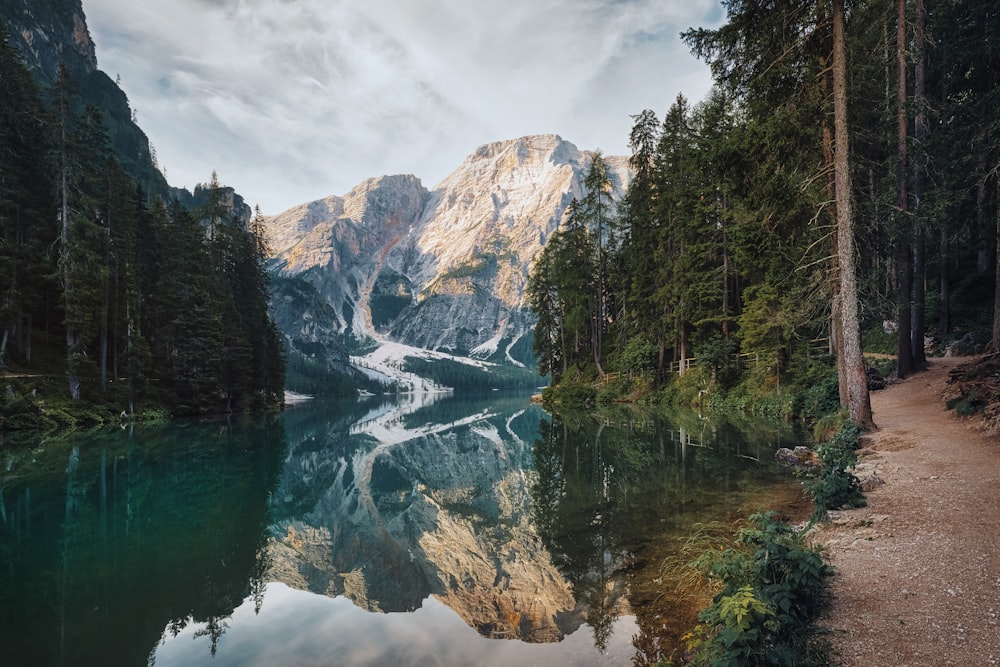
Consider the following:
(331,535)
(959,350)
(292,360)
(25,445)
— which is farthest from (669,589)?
(292,360)

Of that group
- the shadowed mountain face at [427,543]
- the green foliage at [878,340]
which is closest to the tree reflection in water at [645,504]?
the shadowed mountain face at [427,543]

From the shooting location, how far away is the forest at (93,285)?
31.7 meters

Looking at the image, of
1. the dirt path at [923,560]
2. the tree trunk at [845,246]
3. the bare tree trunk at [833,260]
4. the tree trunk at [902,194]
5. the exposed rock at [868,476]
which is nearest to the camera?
the dirt path at [923,560]

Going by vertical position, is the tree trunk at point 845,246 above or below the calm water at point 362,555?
above

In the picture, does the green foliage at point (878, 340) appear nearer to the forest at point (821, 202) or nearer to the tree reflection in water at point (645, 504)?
the forest at point (821, 202)

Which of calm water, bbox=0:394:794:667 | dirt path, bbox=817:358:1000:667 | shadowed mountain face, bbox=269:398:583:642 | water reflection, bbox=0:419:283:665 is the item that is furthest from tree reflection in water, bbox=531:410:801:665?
water reflection, bbox=0:419:283:665

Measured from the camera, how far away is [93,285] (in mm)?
34312

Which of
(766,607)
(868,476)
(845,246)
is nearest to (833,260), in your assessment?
(845,246)

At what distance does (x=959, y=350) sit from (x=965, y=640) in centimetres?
2313

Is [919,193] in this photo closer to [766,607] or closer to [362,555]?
[766,607]

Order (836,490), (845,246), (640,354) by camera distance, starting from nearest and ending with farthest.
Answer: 1. (836,490)
2. (845,246)
3. (640,354)

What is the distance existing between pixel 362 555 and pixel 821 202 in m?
14.1

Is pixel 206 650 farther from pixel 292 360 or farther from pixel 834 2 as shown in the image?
pixel 292 360

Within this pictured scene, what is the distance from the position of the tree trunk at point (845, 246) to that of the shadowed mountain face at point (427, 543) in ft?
28.7
